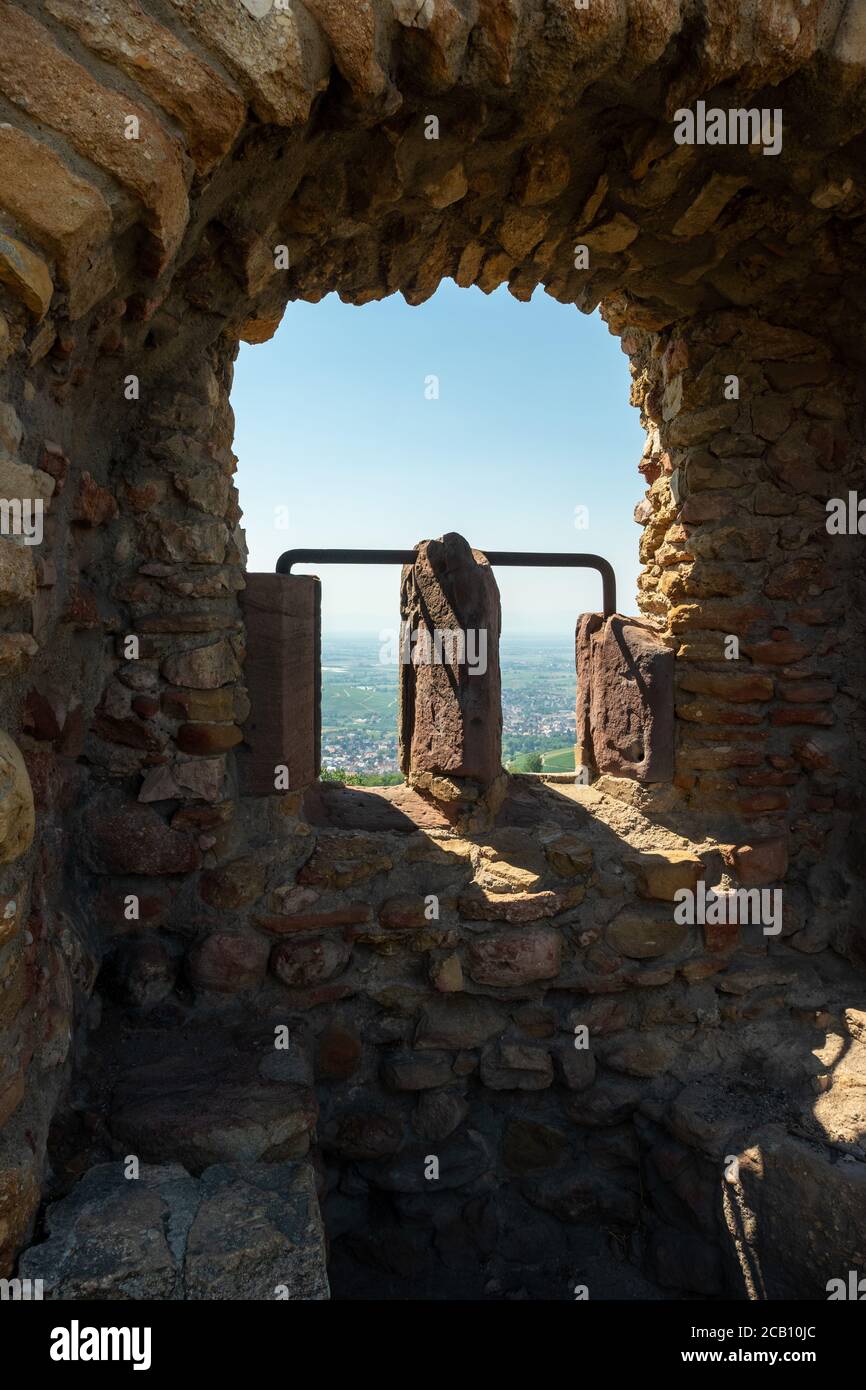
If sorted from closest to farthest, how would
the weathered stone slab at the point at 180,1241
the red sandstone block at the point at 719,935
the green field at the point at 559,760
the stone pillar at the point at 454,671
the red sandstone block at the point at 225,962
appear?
1. the weathered stone slab at the point at 180,1241
2. the red sandstone block at the point at 225,962
3. the stone pillar at the point at 454,671
4. the red sandstone block at the point at 719,935
5. the green field at the point at 559,760

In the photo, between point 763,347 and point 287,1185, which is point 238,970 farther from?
point 763,347

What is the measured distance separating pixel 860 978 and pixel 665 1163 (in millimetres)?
859

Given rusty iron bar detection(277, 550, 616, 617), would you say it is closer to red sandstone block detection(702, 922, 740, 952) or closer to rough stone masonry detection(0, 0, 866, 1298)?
rough stone masonry detection(0, 0, 866, 1298)

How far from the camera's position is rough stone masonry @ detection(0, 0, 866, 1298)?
1.54 m

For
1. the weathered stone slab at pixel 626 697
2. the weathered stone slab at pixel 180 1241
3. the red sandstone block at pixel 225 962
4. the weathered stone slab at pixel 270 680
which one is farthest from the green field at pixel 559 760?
the weathered stone slab at pixel 180 1241

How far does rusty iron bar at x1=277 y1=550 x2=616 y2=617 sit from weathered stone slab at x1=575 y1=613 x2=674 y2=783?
11 centimetres

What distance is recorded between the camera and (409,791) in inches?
112

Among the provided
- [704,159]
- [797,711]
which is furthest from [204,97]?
Result: [797,711]

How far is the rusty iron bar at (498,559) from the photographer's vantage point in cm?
270

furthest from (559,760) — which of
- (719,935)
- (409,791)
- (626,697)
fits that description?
(719,935)

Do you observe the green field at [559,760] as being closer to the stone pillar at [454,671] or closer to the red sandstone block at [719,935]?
the stone pillar at [454,671]

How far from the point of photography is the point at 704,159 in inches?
83.0

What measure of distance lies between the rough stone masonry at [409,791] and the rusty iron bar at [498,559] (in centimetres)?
18

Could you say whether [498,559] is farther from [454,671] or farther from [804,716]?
[804,716]
